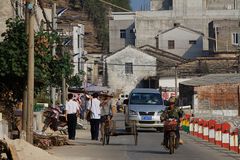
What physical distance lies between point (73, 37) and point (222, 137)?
5601 cm

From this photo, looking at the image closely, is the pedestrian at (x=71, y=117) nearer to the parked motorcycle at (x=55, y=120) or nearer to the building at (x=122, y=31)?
the parked motorcycle at (x=55, y=120)

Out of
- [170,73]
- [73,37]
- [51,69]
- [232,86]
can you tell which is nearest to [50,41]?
[51,69]

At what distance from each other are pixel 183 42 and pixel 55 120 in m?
72.8

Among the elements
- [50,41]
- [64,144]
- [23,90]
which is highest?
[50,41]

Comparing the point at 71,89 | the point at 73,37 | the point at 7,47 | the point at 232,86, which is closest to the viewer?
the point at 7,47

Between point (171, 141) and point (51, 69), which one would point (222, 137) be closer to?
point (171, 141)

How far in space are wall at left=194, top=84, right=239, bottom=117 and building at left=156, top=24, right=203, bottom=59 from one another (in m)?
33.0

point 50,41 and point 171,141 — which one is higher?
point 50,41

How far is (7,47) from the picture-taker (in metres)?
25.9

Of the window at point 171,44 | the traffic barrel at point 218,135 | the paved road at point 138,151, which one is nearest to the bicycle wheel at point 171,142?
the paved road at point 138,151

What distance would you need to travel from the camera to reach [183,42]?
104000mm

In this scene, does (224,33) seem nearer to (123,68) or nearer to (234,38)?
(234,38)

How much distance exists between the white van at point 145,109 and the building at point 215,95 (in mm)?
Result: 29579

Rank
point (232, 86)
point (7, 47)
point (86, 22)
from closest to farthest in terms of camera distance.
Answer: point (7, 47) < point (232, 86) < point (86, 22)
